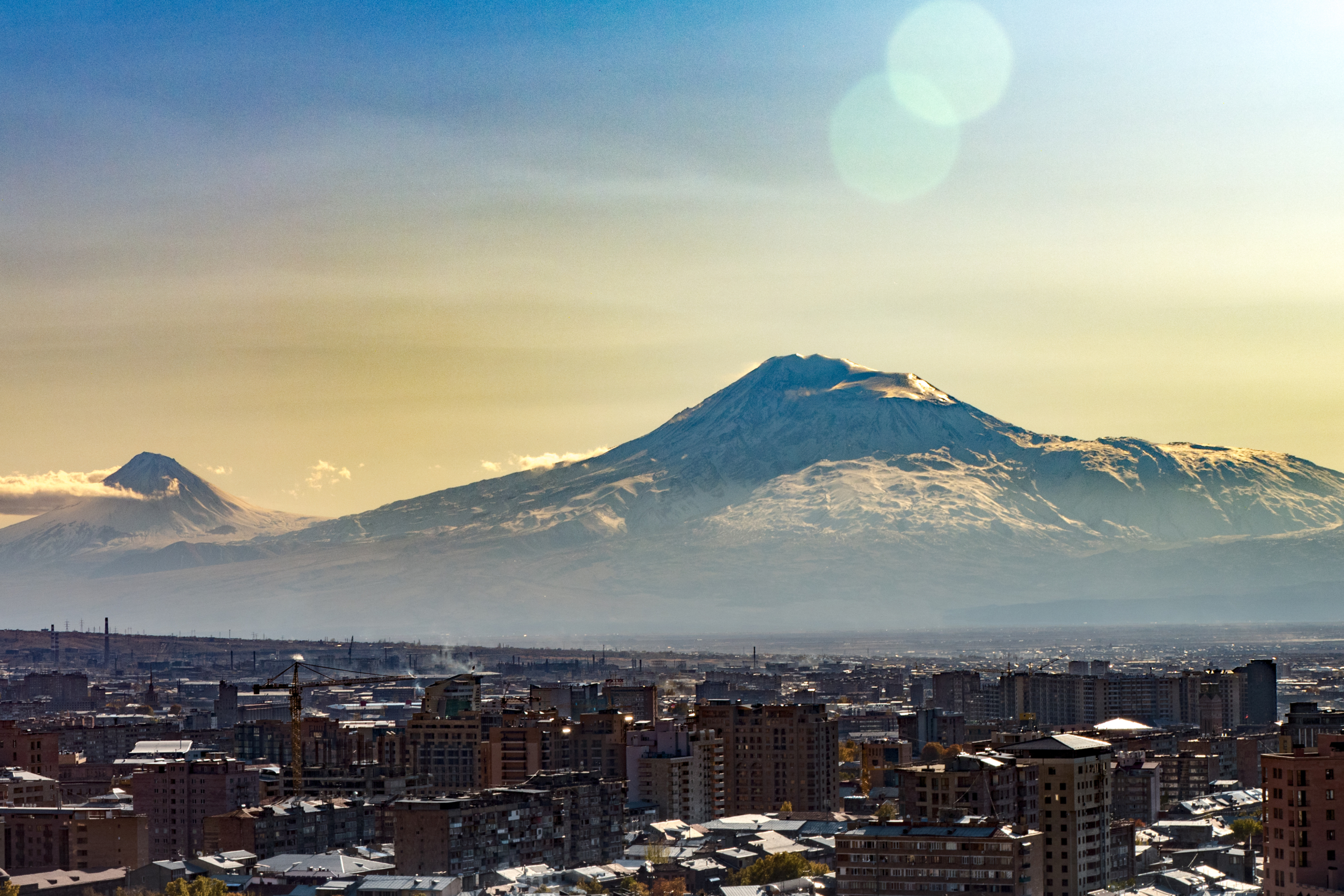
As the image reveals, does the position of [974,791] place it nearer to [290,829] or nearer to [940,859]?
[940,859]

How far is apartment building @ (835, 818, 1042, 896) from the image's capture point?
75.6m

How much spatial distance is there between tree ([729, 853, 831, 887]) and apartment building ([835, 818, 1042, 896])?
13.1 meters

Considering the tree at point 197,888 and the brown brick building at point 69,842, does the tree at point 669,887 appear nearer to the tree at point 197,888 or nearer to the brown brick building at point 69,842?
the tree at point 197,888

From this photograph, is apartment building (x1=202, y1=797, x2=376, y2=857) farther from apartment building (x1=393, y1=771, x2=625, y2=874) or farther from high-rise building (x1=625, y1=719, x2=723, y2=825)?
high-rise building (x1=625, y1=719, x2=723, y2=825)

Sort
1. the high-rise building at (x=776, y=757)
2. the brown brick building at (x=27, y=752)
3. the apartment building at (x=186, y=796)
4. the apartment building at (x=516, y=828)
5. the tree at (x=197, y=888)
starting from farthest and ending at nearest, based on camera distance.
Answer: the brown brick building at (x=27, y=752) → the high-rise building at (x=776, y=757) → the apartment building at (x=186, y=796) → the apartment building at (x=516, y=828) → the tree at (x=197, y=888)

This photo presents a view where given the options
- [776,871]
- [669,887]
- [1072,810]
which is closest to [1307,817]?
[1072,810]

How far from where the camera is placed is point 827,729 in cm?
13362

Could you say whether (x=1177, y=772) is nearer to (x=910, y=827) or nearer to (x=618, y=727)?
(x=618, y=727)

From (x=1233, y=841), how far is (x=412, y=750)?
180 ft

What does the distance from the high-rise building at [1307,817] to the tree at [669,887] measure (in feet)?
89.1

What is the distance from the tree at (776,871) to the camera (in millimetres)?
91875

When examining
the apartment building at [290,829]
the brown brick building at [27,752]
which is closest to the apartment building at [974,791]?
the apartment building at [290,829]

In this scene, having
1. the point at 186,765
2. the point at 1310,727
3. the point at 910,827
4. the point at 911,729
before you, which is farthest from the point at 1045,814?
the point at 911,729

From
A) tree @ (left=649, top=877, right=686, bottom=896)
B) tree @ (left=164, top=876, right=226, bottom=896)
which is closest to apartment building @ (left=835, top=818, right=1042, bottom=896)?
tree @ (left=649, top=877, right=686, bottom=896)
